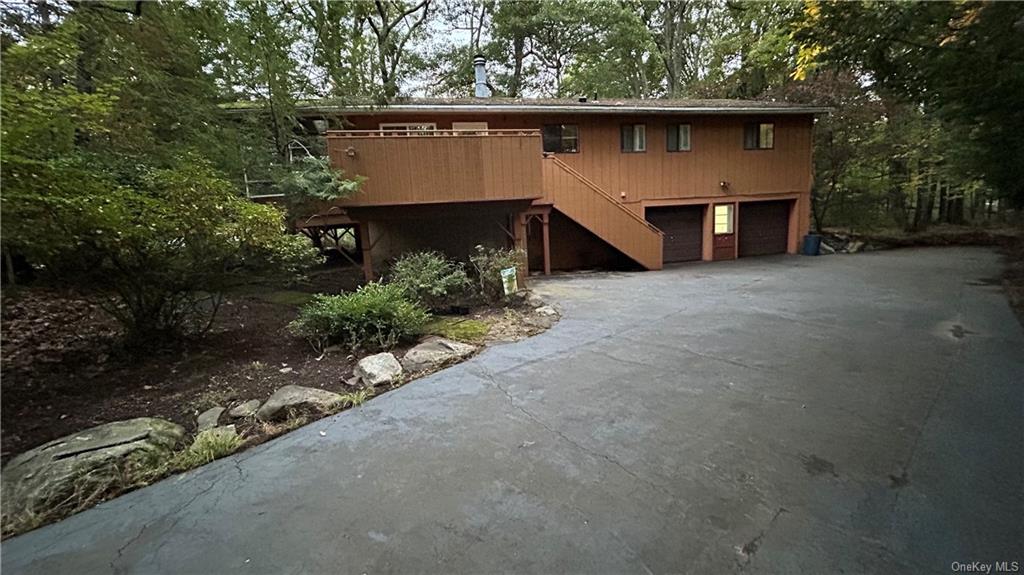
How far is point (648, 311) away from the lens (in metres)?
7.32

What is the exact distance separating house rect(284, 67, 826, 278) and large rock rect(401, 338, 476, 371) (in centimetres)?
406

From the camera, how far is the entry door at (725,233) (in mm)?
14461

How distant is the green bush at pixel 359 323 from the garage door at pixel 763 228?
12664mm

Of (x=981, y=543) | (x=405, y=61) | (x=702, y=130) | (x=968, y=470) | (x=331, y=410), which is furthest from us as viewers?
(x=405, y=61)

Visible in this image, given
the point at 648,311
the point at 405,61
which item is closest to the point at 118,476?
the point at 648,311

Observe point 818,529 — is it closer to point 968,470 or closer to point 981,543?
point 981,543

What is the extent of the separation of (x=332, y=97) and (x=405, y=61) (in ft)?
36.9

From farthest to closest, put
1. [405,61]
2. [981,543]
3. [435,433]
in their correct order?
[405,61] < [435,433] < [981,543]

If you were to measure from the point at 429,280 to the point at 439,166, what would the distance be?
8.87ft

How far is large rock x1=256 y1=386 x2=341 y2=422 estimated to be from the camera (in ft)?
13.1

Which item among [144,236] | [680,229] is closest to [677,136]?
[680,229]

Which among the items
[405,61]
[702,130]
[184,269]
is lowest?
[184,269]

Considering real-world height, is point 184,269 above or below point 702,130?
below

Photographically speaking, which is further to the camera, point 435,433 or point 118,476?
point 435,433
